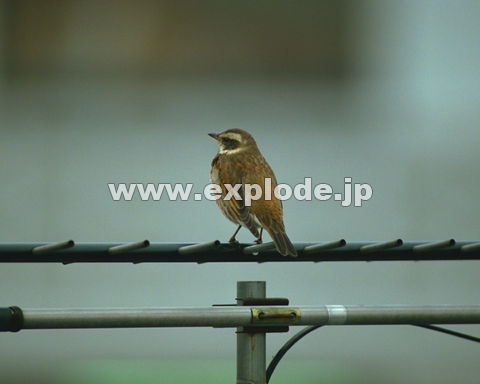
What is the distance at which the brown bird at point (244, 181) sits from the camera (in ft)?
10.9

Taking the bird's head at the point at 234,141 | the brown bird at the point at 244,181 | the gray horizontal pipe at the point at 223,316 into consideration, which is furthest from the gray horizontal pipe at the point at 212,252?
the bird's head at the point at 234,141

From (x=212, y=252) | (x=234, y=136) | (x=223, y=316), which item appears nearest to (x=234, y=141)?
(x=234, y=136)

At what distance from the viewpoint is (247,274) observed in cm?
484

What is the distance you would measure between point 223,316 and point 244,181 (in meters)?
2.24

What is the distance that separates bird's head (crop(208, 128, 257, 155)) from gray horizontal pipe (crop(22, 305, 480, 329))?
2.52 m

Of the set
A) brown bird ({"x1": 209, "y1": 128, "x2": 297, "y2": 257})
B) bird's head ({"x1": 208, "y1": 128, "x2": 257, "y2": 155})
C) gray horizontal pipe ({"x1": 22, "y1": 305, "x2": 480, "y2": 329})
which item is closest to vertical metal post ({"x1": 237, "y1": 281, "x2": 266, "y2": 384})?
gray horizontal pipe ({"x1": 22, "y1": 305, "x2": 480, "y2": 329})

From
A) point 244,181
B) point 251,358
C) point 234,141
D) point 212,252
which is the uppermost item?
point 234,141

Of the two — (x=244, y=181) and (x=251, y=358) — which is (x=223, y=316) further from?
(x=244, y=181)

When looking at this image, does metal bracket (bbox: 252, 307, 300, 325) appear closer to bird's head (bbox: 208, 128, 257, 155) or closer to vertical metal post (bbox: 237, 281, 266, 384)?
vertical metal post (bbox: 237, 281, 266, 384)

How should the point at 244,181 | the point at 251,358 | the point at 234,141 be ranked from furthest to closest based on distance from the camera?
the point at 234,141 < the point at 244,181 < the point at 251,358

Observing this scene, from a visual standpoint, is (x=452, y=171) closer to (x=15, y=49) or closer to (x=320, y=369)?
(x=320, y=369)

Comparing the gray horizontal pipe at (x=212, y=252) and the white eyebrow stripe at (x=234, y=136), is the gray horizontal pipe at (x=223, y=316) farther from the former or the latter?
the white eyebrow stripe at (x=234, y=136)

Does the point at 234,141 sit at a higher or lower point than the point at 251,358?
higher

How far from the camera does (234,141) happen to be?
3930mm
